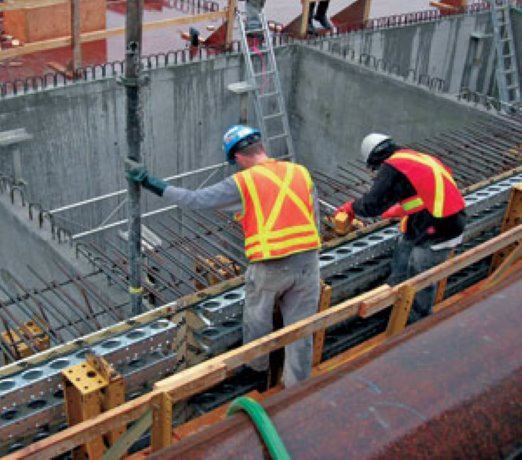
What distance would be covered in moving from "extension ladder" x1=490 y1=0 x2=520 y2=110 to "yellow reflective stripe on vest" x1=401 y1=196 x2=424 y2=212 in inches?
360

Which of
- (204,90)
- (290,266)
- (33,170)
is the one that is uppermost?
(290,266)

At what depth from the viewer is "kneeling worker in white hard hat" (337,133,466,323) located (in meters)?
5.22

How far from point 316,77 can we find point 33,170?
17.1 feet

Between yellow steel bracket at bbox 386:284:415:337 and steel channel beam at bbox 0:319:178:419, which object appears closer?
steel channel beam at bbox 0:319:178:419

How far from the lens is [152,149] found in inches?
456

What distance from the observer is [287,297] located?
4.84m

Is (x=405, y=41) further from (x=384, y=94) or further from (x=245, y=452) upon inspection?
(x=245, y=452)

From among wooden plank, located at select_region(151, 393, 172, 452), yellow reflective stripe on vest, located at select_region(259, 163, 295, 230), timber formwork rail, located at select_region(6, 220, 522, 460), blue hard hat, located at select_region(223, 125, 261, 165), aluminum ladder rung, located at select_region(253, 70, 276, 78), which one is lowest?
aluminum ladder rung, located at select_region(253, 70, 276, 78)

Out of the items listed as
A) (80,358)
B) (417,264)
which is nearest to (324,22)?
(417,264)

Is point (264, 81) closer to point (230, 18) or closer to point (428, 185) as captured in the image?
point (230, 18)

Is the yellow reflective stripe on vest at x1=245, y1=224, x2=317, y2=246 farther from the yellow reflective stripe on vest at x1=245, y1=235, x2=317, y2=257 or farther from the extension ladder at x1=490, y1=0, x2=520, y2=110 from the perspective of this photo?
the extension ladder at x1=490, y1=0, x2=520, y2=110

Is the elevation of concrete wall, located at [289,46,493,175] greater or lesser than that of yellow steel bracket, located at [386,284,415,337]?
lesser

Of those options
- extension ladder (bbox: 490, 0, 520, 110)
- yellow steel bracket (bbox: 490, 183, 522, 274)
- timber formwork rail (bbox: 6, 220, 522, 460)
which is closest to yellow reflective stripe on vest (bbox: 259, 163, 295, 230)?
timber formwork rail (bbox: 6, 220, 522, 460)

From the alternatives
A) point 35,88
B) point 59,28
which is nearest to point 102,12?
point 59,28
